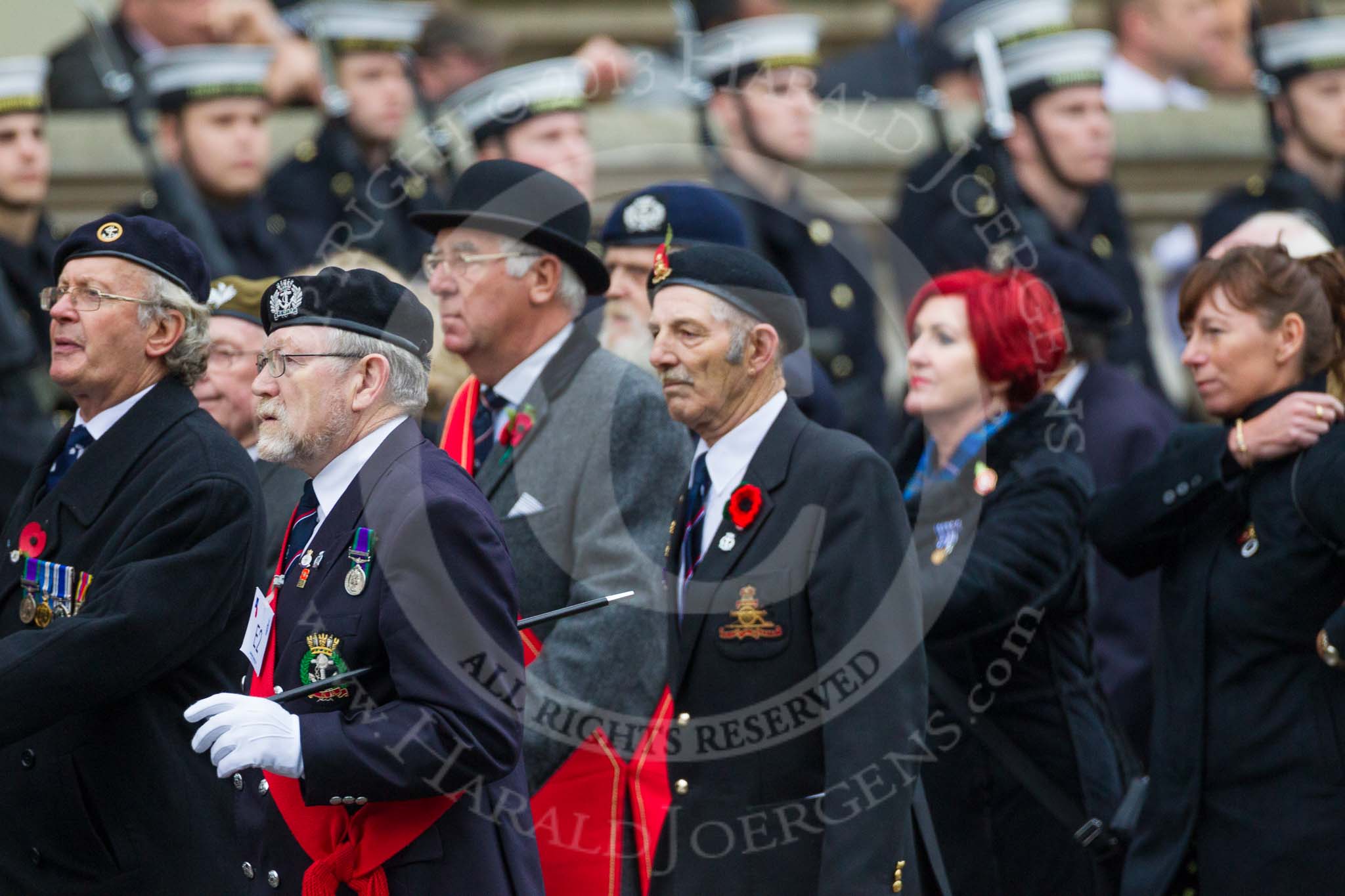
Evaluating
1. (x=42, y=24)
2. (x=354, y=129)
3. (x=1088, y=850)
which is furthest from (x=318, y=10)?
(x=1088, y=850)

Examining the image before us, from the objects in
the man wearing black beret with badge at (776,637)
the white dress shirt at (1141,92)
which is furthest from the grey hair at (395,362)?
the white dress shirt at (1141,92)

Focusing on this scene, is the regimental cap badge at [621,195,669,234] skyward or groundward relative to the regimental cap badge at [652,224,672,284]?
skyward

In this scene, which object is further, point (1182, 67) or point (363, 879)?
point (1182, 67)

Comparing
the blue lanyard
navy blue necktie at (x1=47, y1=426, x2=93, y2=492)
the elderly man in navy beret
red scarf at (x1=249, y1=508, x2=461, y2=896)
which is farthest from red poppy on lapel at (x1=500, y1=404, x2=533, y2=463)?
red scarf at (x1=249, y1=508, x2=461, y2=896)

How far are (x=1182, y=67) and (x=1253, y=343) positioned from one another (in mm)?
6508

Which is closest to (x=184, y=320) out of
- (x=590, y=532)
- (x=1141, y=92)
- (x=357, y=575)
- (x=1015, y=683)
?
(x=590, y=532)

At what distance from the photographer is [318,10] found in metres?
9.27

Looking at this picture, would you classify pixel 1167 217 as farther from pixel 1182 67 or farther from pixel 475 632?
pixel 475 632

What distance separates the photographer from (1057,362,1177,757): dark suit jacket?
23.2ft

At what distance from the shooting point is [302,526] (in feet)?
14.8

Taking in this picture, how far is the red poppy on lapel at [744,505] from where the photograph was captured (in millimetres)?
4840

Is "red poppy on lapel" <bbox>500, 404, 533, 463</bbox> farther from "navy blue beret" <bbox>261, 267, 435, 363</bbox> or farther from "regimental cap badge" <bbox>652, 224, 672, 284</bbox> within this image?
"navy blue beret" <bbox>261, 267, 435, 363</bbox>

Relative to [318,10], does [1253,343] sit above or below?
below

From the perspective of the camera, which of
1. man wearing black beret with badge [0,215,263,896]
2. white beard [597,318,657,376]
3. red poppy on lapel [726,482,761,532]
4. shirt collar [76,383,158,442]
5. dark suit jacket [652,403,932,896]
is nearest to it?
dark suit jacket [652,403,932,896]
